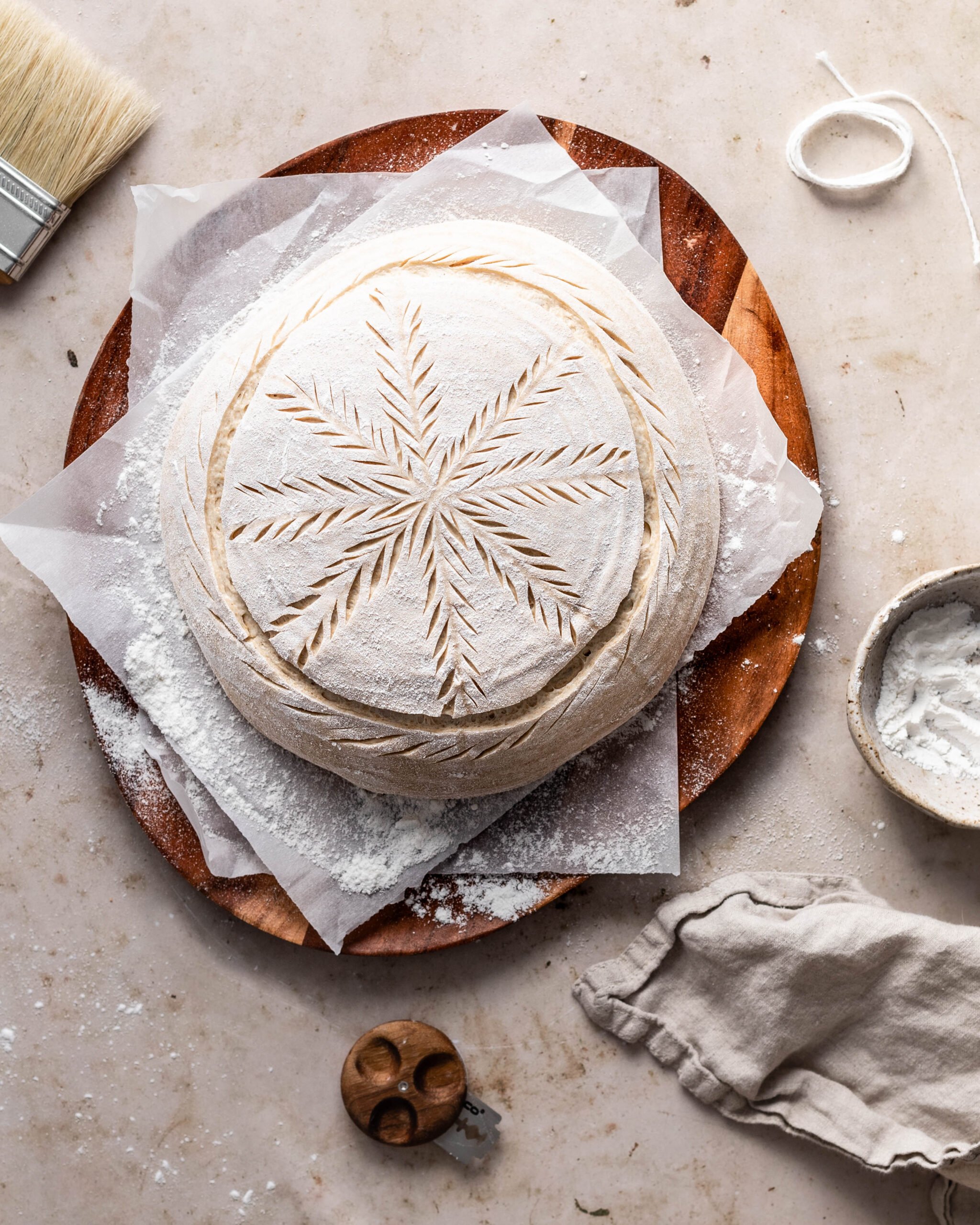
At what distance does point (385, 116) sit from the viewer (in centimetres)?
172

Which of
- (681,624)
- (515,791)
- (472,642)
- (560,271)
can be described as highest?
(560,271)

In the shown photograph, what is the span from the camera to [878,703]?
5.24ft

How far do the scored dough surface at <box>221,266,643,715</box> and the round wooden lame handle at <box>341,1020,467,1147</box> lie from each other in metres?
0.67

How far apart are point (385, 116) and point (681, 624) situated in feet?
3.64

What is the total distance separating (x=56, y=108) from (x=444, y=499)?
106 cm

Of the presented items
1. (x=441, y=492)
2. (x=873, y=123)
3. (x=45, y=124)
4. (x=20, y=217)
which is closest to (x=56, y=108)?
(x=45, y=124)

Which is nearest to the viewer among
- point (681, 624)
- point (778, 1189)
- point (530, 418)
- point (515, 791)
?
point (530, 418)

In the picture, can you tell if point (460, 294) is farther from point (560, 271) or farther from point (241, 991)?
point (241, 991)

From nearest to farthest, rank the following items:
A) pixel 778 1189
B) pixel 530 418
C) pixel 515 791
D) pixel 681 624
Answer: pixel 530 418
pixel 681 624
pixel 515 791
pixel 778 1189

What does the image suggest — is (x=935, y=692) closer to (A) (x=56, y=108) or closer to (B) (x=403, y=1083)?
(B) (x=403, y=1083)

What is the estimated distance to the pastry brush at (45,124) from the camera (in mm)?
1623

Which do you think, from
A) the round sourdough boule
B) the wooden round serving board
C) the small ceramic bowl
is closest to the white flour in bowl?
the small ceramic bowl

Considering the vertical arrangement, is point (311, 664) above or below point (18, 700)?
above

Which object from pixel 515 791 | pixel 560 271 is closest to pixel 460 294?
pixel 560 271
